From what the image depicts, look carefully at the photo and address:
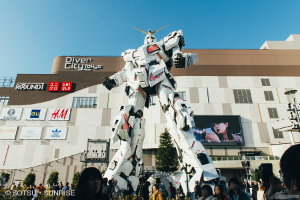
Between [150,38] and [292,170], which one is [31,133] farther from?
[292,170]

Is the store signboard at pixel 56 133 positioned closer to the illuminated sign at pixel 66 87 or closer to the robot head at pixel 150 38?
the illuminated sign at pixel 66 87

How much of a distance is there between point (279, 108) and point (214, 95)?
426 inches

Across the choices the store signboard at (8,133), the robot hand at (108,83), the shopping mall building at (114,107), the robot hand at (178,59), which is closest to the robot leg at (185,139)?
the robot hand at (178,59)

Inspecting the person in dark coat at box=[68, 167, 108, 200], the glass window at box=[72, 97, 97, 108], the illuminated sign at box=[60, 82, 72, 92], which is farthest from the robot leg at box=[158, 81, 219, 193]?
the illuminated sign at box=[60, 82, 72, 92]

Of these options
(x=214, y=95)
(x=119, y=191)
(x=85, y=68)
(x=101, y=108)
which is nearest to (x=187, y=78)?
(x=214, y=95)

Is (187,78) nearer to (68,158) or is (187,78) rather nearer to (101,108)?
(101,108)

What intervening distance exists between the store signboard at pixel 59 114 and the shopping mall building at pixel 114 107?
16 centimetres

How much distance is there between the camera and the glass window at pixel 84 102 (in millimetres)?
30578

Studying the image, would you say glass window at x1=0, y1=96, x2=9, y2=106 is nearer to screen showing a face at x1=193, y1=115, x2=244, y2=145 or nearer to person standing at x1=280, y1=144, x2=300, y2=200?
screen showing a face at x1=193, y1=115, x2=244, y2=145

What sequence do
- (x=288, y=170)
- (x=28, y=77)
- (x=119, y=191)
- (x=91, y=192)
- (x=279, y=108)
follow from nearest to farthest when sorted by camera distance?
1. (x=288, y=170)
2. (x=91, y=192)
3. (x=119, y=191)
4. (x=279, y=108)
5. (x=28, y=77)

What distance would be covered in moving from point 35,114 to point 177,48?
100 feet

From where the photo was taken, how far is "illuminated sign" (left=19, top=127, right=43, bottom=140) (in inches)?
1112

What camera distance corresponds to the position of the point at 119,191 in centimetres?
584

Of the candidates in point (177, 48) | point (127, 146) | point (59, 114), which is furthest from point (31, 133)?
point (177, 48)
